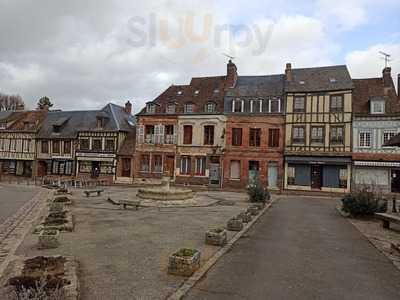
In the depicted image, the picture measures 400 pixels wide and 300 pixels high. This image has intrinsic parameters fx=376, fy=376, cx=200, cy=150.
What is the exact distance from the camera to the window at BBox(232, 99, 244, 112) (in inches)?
1234

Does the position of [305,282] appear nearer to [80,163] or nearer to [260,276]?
[260,276]

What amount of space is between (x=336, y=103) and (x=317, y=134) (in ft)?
8.89

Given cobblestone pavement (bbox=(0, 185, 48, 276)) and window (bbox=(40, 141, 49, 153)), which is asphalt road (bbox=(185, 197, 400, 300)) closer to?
cobblestone pavement (bbox=(0, 185, 48, 276))

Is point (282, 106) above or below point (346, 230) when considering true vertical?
above

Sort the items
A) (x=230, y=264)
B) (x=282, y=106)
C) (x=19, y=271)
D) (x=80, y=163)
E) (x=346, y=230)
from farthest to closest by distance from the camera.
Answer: (x=80, y=163) → (x=282, y=106) → (x=346, y=230) → (x=230, y=264) → (x=19, y=271)

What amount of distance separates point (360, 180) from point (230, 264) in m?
23.8

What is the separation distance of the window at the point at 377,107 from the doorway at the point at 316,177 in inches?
227

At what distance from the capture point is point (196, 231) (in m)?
10.5

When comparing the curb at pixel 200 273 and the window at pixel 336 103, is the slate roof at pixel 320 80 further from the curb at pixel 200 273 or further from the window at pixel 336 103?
the curb at pixel 200 273

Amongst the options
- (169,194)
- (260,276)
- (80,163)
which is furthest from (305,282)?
(80,163)

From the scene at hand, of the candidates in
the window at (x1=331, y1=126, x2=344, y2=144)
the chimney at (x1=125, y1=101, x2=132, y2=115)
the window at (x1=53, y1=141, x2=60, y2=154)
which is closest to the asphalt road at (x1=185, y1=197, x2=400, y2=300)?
the window at (x1=331, y1=126, x2=344, y2=144)

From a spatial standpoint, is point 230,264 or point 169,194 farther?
point 169,194

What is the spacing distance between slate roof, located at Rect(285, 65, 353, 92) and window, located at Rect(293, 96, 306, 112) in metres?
0.70

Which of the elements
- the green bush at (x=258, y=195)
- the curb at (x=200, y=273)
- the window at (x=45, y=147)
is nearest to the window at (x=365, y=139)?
the green bush at (x=258, y=195)
